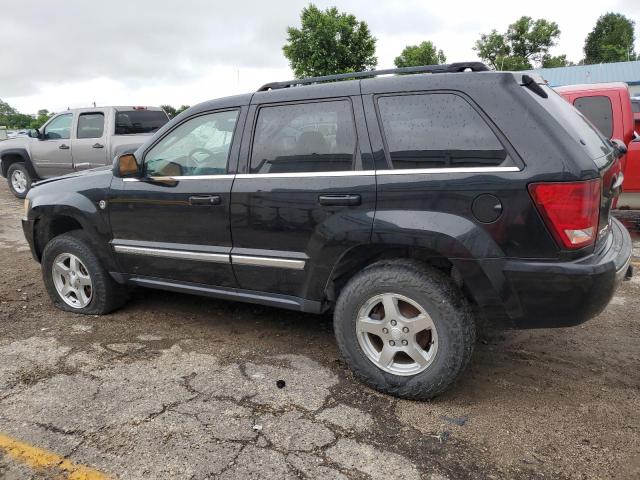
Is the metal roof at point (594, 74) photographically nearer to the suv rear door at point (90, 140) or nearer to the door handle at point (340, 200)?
the suv rear door at point (90, 140)

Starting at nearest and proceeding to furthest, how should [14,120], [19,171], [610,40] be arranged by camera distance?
[19,171]
[14,120]
[610,40]

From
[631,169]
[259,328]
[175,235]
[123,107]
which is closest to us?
[175,235]

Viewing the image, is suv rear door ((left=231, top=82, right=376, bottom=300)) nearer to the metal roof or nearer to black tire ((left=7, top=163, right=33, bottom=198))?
black tire ((left=7, top=163, right=33, bottom=198))

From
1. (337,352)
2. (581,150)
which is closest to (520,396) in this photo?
(337,352)

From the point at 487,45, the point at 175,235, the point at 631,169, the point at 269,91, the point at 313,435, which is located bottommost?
the point at 313,435

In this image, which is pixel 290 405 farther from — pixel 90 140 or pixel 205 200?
pixel 90 140

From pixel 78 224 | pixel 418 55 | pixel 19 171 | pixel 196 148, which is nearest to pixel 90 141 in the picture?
pixel 19 171

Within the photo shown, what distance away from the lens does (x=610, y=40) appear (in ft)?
229

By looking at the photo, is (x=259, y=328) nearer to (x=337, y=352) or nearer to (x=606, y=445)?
(x=337, y=352)

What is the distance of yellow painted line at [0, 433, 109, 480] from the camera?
92.3 inches

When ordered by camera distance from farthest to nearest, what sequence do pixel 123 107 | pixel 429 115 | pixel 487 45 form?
pixel 487 45 < pixel 123 107 < pixel 429 115

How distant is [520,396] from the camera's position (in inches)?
117

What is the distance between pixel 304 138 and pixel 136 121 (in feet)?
25.5

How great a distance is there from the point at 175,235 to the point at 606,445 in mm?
2838
